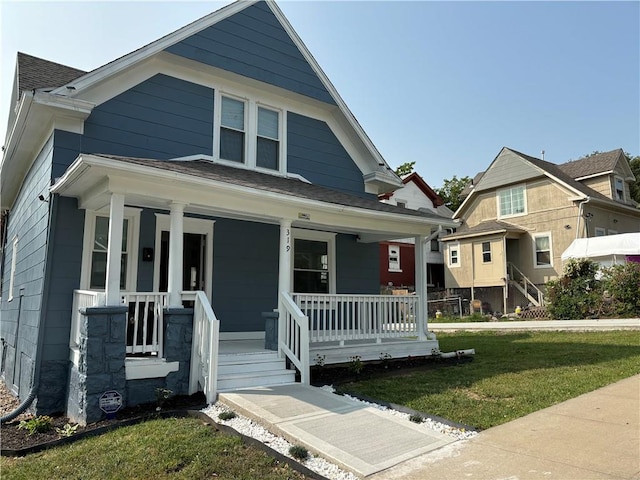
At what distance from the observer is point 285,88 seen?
9.66 metres

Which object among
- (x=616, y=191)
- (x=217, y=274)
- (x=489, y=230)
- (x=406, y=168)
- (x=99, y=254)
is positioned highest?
(x=406, y=168)

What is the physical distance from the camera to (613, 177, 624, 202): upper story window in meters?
23.6

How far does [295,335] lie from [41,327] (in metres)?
3.68

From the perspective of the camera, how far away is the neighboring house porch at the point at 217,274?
5.87 meters

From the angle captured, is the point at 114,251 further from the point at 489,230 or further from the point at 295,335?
the point at 489,230

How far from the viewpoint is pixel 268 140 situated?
972 centimetres

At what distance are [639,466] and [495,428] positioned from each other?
127 cm

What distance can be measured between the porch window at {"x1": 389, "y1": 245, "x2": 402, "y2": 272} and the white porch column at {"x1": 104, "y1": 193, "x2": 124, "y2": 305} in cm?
2183

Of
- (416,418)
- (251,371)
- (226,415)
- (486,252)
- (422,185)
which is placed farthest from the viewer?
(422,185)

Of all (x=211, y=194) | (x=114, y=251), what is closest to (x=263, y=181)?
(x=211, y=194)

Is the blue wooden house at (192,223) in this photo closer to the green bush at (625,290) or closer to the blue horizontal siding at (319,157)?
the blue horizontal siding at (319,157)

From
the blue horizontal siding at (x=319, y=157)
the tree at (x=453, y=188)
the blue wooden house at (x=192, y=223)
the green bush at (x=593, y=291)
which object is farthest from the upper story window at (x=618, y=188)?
the blue horizontal siding at (x=319, y=157)

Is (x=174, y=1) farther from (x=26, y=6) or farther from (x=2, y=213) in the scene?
(x=2, y=213)

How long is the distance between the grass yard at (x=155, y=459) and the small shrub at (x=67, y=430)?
492 millimetres
